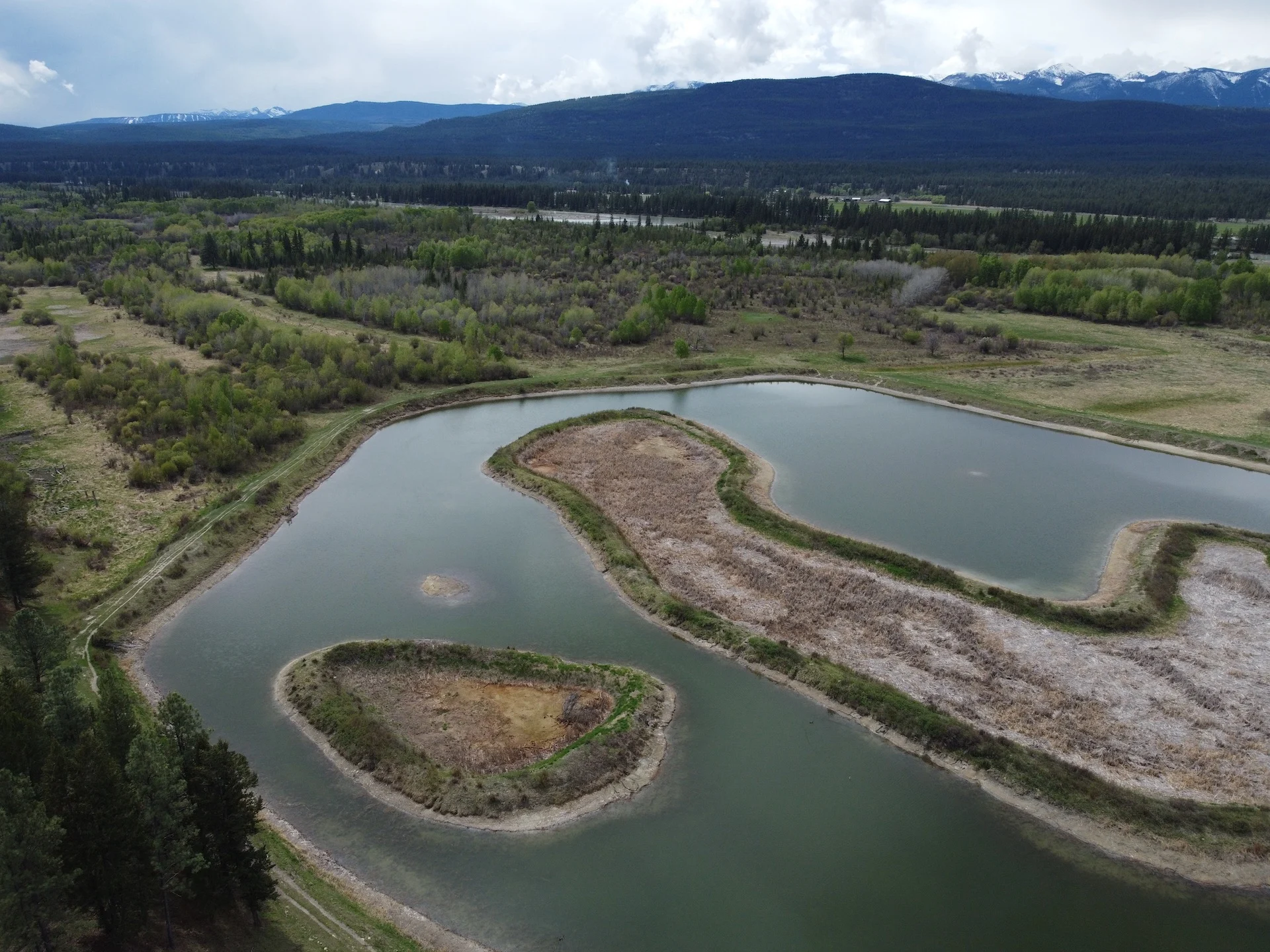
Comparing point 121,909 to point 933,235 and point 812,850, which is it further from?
point 933,235

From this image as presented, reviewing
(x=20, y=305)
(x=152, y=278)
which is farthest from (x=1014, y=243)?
(x=20, y=305)

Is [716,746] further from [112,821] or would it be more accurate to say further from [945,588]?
[112,821]

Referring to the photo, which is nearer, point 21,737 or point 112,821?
point 112,821

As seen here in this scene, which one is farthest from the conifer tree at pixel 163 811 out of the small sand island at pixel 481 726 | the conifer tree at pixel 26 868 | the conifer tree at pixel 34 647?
the conifer tree at pixel 34 647

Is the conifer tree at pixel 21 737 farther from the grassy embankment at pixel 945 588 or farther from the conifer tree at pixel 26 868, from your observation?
the grassy embankment at pixel 945 588

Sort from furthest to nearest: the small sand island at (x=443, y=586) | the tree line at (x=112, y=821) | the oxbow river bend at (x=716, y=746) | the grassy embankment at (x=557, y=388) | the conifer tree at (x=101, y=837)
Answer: the grassy embankment at (x=557, y=388), the small sand island at (x=443, y=586), the oxbow river bend at (x=716, y=746), the conifer tree at (x=101, y=837), the tree line at (x=112, y=821)

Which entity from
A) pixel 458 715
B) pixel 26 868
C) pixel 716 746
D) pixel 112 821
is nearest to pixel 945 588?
pixel 716 746

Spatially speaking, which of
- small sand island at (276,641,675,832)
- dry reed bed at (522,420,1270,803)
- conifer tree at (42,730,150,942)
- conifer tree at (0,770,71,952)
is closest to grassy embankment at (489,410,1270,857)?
dry reed bed at (522,420,1270,803)
